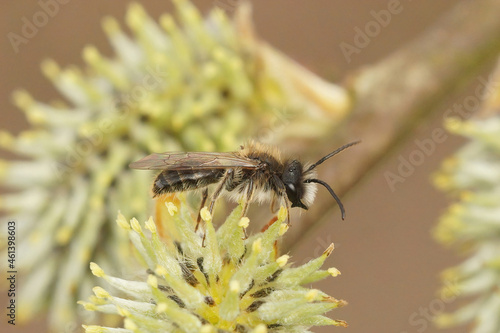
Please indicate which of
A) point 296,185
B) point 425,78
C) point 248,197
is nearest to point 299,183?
point 296,185

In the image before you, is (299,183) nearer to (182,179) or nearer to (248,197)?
(248,197)

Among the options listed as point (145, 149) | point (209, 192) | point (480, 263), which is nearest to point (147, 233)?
point (209, 192)

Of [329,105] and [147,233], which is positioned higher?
[329,105]

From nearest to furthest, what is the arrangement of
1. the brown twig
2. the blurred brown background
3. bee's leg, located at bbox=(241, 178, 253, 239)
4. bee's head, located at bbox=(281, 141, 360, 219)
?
bee's leg, located at bbox=(241, 178, 253, 239) → bee's head, located at bbox=(281, 141, 360, 219) → the brown twig → the blurred brown background

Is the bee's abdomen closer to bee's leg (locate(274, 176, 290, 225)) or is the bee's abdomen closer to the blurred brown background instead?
bee's leg (locate(274, 176, 290, 225))

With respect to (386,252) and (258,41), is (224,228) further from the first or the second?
(386,252)

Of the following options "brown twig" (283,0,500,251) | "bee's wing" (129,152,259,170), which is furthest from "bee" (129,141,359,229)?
"brown twig" (283,0,500,251)

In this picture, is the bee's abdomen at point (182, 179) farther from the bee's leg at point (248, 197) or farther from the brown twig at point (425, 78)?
the brown twig at point (425, 78)

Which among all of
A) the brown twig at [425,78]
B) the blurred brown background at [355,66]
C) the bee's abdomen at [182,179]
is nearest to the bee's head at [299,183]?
the bee's abdomen at [182,179]
